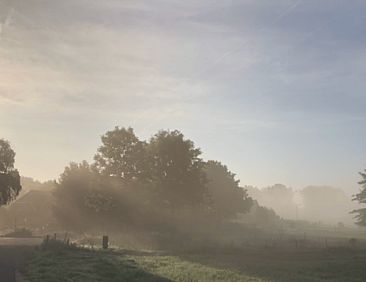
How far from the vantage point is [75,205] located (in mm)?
84938

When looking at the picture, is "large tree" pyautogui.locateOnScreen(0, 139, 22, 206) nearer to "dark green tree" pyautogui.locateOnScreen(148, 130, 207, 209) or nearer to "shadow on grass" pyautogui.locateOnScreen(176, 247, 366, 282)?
"dark green tree" pyautogui.locateOnScreen(148, 130, 207, 209)

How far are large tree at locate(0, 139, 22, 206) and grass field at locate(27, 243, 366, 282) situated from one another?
2959 centimetres

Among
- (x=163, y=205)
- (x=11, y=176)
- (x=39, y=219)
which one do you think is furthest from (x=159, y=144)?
(x=39, y=219)

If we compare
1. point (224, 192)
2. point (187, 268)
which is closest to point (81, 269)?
point (187, 268)

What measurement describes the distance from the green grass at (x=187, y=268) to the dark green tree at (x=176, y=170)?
3777 centimetres

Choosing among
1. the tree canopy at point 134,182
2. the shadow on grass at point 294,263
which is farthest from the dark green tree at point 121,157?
the shadow on grass at point 294,263

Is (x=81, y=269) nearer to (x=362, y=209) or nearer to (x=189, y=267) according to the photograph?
(x=189, y=267)

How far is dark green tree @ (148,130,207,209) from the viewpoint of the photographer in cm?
8394

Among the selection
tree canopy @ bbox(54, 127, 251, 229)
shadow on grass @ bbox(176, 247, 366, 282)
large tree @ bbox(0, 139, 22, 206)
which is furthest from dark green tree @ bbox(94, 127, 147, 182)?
shadow on grass @ bbox(176, 247, 366, 282)

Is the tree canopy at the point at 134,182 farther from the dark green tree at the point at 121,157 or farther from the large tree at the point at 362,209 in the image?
the large tree at the point at 362,209

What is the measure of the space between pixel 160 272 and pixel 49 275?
7.18 meters

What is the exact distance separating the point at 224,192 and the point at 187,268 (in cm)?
7542

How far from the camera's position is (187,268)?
33.2 m

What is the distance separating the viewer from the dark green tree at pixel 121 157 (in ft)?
285
